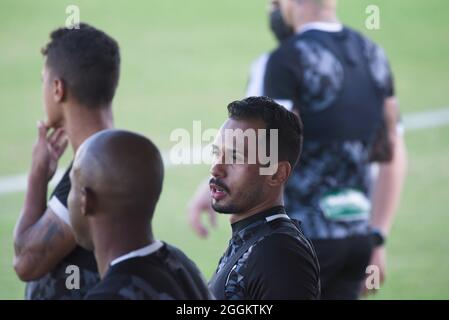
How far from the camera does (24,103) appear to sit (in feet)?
48.3

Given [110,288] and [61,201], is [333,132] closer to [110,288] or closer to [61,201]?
[61,201]

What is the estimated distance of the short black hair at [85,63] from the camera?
4969 millimetres

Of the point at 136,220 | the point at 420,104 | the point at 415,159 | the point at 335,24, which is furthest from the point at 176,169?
the point at 136,220

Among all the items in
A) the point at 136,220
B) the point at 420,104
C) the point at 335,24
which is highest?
the point at 420,104

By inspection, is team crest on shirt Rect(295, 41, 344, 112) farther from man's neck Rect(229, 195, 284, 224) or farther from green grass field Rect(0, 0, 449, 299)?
green grass field Rect(0, 0, 449, 299)

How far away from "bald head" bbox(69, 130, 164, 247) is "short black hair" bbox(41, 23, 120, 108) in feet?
3.88

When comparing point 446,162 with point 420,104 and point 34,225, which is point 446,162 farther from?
point 34,225

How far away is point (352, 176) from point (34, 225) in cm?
211

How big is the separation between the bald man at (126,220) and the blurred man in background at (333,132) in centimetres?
237

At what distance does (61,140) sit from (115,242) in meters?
1.54

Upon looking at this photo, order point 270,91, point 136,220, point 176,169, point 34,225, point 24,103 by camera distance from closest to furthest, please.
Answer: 1. point 136,220
2. point 34,225
3. point 270,91
4. point 176,169
5. point 24,103

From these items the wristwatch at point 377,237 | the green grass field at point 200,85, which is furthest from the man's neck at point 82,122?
the green grass field at point 200,85

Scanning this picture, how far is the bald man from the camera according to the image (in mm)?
3523

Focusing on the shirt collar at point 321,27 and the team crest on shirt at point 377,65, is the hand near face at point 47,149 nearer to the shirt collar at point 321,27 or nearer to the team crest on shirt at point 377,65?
the shirt collar at point 321,27
